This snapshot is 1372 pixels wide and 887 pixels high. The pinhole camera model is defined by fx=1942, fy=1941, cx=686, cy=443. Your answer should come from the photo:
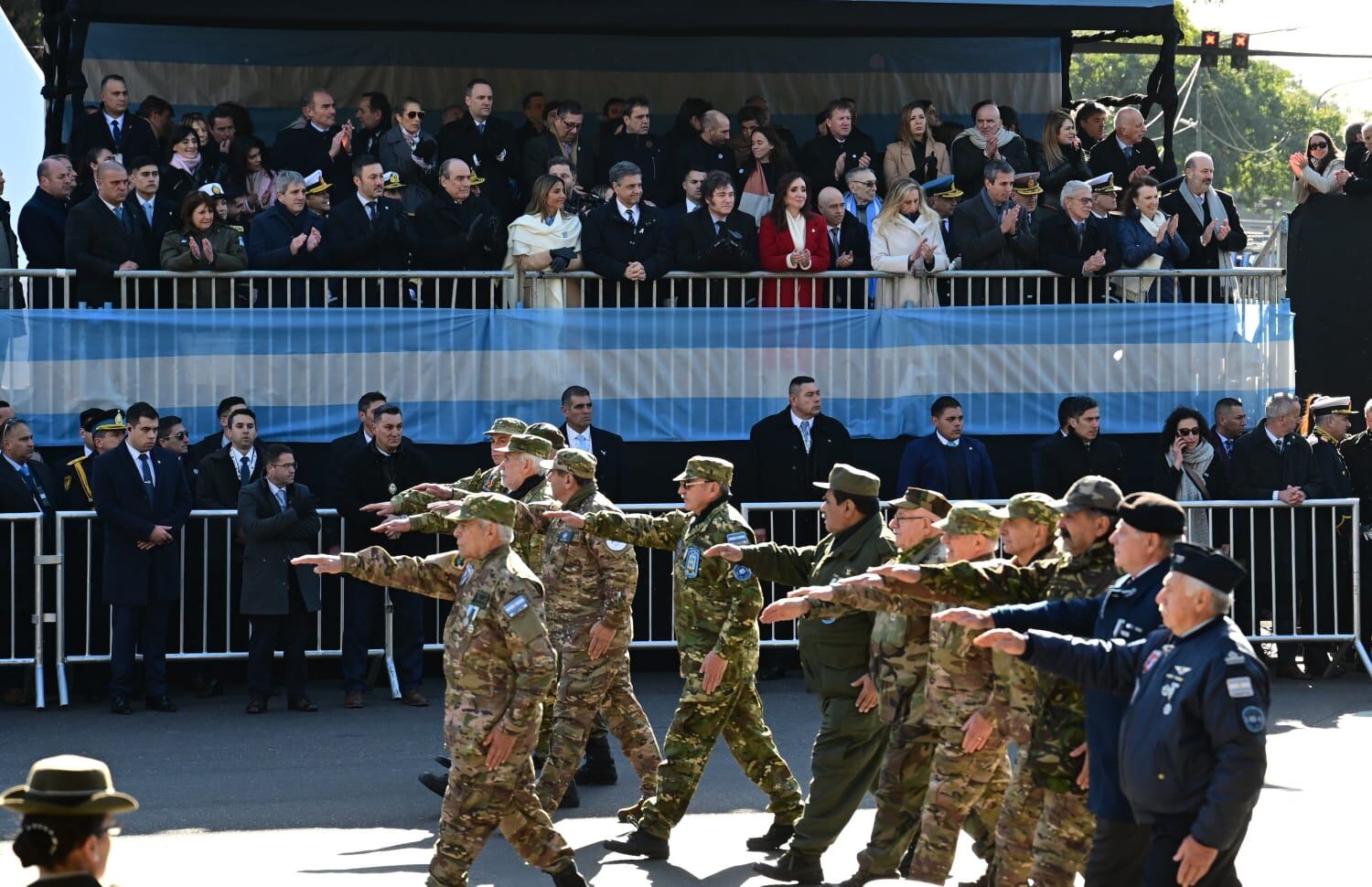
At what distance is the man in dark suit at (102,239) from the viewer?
14.2 meters

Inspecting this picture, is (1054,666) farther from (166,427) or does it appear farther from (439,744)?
(166,427)

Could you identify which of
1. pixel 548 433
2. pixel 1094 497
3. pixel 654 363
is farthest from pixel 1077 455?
pixel 1094 497

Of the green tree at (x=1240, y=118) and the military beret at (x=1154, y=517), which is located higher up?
the green tree at (x=1240, y=118)

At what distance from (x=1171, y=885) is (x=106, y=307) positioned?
33.4ft

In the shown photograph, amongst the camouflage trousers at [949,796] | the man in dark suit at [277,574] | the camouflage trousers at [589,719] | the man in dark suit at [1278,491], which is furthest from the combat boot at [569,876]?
the man in dark suit at [1278,491]

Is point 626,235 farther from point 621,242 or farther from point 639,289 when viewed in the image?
point 639,289

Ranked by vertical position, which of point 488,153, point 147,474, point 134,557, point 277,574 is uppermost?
Answer: point 488,153

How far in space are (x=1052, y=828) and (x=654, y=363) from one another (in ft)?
26.4

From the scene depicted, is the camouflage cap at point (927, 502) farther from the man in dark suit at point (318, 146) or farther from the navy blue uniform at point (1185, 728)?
the man in dark suit at point (318, 146)

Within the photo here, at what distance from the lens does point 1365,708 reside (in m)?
13.2

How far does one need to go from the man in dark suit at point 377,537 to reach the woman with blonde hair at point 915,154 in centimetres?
534

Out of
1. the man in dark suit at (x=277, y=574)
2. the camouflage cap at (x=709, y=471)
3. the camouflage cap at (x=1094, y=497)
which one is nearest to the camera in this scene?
the camouflage cap at (x=1094, y=497)

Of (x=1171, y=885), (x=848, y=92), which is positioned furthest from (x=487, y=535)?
(x=848, y=92)

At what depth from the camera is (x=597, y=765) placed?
36.8 feet
